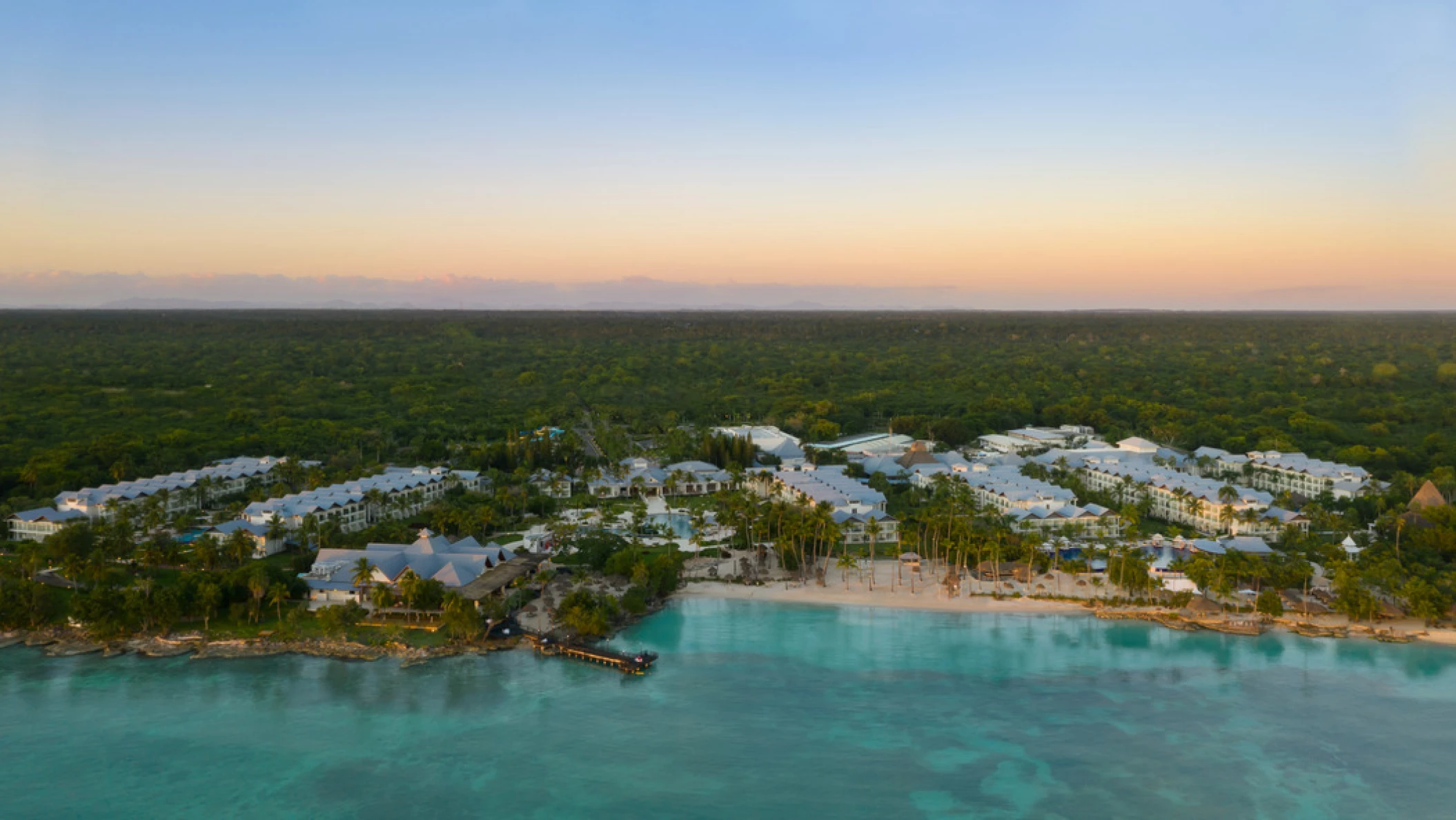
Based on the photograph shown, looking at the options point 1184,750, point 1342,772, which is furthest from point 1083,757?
point 1342,772

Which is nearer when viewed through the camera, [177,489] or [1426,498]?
[1426,498]

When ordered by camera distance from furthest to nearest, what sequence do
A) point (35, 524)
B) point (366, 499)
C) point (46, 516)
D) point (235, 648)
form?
point (366, 499)
point (46, 516)
point (35, 524)
point (235, 648)

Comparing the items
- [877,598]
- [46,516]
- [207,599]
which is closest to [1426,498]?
[877,598]

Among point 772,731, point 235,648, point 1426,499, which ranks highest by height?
point 1426,499

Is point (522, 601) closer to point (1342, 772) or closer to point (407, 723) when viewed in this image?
point (407, 723)

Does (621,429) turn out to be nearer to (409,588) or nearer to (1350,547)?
(409,588)

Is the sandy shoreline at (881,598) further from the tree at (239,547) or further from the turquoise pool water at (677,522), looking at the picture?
the tree at (239,547)

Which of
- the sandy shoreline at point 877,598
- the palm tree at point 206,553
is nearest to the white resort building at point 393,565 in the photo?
the palm tree at point 206,553
